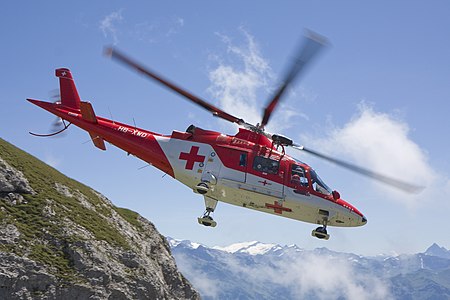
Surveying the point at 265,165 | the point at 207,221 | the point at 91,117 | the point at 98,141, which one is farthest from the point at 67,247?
the point at 265,165

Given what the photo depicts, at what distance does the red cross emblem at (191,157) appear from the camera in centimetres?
3238

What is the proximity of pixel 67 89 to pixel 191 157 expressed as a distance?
13.9 m

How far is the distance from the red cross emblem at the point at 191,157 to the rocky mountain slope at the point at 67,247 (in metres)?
25.7

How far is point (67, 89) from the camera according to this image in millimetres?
39625

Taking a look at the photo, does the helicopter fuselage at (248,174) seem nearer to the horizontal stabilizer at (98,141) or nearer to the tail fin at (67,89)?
the horizontal stabilizer at (98,141)

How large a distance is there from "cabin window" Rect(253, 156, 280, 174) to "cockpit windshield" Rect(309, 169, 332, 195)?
253cm

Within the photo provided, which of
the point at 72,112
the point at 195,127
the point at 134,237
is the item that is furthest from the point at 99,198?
the point at 195,127

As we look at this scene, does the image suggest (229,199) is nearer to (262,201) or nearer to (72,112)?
(262,201)

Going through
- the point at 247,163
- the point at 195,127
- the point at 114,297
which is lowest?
the point at 114,297

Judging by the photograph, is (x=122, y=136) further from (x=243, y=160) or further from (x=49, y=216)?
(x=49, y=216)

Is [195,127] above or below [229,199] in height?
above

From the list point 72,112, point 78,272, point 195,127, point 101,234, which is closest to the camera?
point 195,127

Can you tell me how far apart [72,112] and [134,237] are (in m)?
Answer: 38.5

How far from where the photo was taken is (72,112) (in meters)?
37.2
